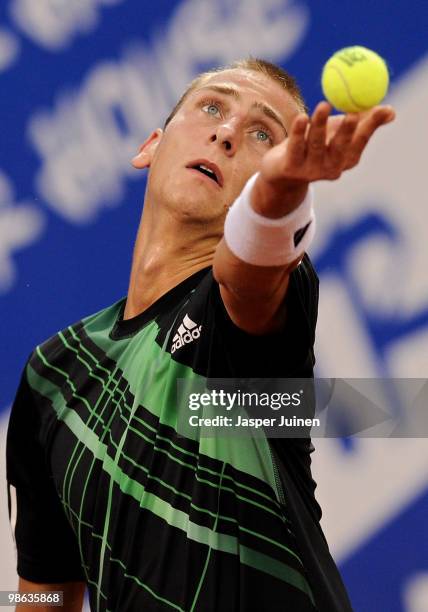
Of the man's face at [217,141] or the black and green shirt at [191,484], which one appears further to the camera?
Answer: the man's face at [217,141]

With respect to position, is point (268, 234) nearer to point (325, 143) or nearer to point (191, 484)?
point (325, 143)

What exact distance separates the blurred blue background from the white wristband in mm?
909

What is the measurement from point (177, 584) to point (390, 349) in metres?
0.88

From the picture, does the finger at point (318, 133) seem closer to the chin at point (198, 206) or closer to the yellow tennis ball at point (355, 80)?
the yellow tennis ball at point (355, 80)

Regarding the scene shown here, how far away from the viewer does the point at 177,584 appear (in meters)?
1.29

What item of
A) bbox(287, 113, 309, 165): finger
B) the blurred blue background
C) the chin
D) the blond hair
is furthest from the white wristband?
the blurred blue background

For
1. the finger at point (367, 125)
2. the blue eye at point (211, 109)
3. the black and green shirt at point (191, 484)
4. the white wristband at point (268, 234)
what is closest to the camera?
the finger at point (367, 125)

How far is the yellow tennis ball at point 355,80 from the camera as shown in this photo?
1.05m

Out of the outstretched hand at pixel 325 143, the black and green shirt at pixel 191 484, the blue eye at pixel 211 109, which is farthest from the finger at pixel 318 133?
the blue eye at pixel 211 109

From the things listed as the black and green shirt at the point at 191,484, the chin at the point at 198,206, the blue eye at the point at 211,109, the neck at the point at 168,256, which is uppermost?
the blue eye at the point at 211,109

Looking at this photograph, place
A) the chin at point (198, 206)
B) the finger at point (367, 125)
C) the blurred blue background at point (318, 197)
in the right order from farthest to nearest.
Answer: the blurred blue background at point (318, 197), the chin at point (198, 206), the finger at point (367, 125)

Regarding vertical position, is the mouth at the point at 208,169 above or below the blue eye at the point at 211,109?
below

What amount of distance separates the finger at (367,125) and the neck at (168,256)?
592mm

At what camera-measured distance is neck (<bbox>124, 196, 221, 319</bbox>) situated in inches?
62.0
